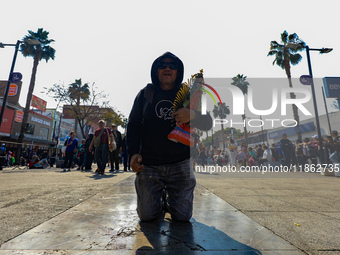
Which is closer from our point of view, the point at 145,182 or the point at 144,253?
the point at 144,253

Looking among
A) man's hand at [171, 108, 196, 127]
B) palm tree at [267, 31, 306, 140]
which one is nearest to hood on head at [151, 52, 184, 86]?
man's hand at [171, 108, 196, 127]

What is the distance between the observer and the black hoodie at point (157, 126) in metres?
2.01

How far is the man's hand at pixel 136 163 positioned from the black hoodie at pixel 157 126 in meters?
Answer: 0.07

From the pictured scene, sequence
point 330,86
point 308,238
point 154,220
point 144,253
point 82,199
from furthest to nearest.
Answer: point 330,86
point 82,199
point 154,220
point 308,238
point 144,253

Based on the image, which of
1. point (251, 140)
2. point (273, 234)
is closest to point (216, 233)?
point (273, 234)

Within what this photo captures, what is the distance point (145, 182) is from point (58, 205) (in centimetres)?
108

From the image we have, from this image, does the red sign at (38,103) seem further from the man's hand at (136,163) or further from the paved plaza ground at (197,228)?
the man's hand at (136,163)

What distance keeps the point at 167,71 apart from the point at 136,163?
1092mm

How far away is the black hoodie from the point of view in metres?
2.01

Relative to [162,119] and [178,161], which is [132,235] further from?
[162,119]

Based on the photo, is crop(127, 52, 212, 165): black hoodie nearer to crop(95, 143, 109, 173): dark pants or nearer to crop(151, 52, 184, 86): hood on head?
crop(151, 52, 184, 86): hood on head

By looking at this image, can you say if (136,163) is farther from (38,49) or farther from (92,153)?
(38,49)

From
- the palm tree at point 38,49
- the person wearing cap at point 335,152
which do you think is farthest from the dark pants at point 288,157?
the palm tree at point 38,49

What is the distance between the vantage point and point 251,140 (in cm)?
5153
